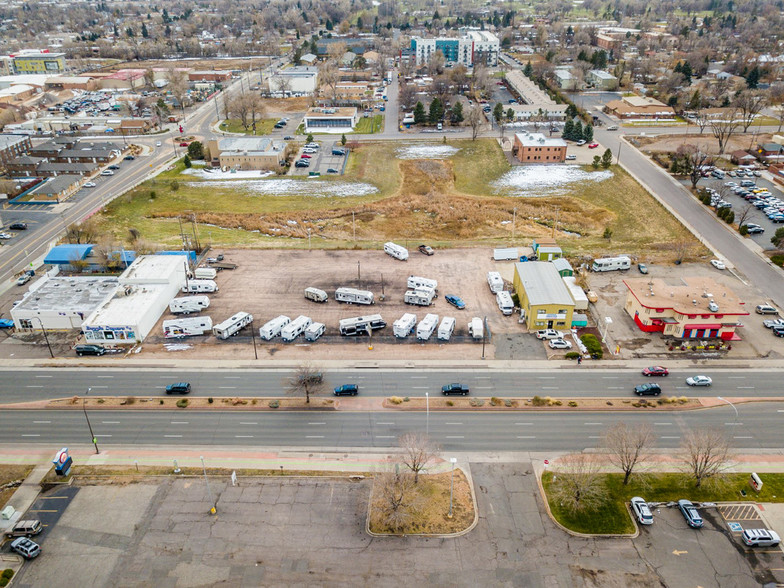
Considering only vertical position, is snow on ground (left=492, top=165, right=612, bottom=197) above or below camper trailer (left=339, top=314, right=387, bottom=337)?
above

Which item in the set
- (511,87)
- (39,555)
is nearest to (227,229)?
(39,555)

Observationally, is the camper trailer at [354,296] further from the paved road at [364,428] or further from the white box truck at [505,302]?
the paved road at [364,428]

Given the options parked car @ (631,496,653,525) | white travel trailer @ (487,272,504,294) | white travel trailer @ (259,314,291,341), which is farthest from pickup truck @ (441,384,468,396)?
white travel trailer @ (259,314,291,341)

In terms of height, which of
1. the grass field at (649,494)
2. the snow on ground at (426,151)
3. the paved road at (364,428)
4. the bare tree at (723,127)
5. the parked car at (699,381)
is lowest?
the grass field at (649,494)

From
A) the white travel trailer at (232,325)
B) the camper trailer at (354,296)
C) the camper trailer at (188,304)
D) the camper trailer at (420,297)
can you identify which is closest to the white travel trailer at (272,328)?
the white travel trailer at (232,325)

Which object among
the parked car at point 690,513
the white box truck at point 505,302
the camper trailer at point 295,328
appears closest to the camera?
the parked car at point 690,513

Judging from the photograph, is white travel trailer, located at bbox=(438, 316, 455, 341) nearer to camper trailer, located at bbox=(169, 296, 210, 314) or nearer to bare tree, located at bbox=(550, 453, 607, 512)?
bare tree, located at bbox=(550, 453, 607, 512)
